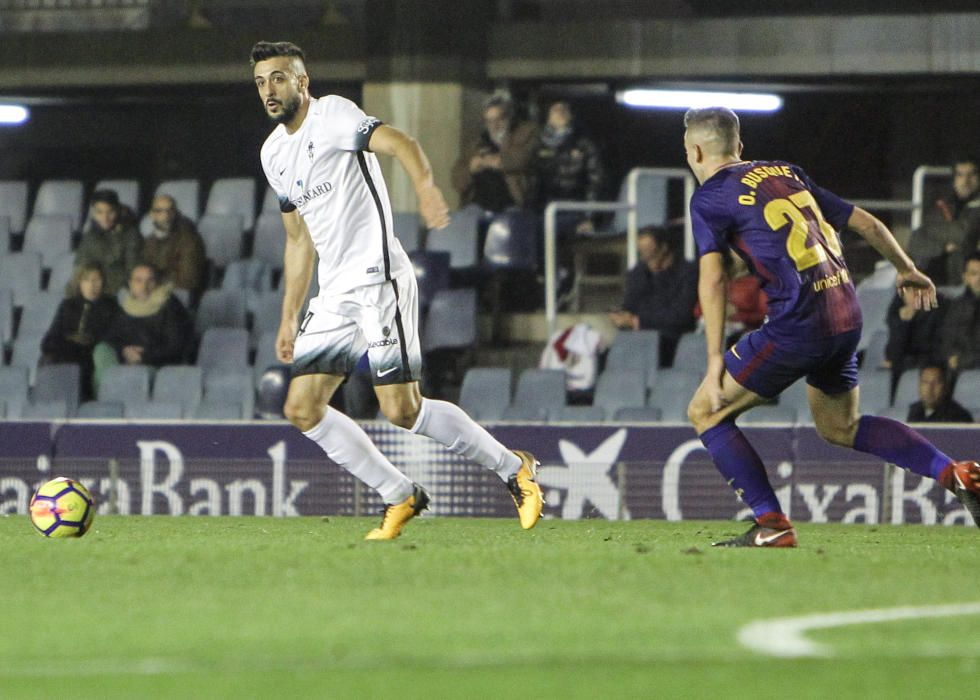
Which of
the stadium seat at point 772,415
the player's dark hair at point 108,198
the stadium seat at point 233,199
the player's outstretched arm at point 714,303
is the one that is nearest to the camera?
the player's outstretched arm at point 714,303

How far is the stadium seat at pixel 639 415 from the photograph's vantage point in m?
14.8

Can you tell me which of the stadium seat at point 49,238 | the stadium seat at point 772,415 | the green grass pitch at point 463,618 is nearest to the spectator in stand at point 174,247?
the stadium seat at point 49,238

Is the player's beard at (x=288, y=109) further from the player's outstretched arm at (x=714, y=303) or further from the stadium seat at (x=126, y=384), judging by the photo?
the stadium seat at (x=126, y=384)

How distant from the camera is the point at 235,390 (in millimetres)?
16125

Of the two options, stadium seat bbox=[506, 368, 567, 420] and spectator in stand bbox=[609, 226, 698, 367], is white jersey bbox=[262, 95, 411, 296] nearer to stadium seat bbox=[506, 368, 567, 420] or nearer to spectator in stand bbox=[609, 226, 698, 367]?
stadium seat bbox=[506, 368, 567, 420]

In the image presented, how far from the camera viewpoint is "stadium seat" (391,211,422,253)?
690 inches

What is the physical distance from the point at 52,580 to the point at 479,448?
257 cm

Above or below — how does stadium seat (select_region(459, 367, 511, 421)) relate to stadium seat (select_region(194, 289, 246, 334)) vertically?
below

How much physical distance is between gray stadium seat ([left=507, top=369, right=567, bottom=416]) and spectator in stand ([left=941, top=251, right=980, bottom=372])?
297 centimetres

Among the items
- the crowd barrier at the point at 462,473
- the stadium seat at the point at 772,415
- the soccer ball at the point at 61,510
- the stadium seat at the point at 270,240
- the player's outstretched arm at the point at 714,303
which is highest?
the stadium seat at the point at 270,240

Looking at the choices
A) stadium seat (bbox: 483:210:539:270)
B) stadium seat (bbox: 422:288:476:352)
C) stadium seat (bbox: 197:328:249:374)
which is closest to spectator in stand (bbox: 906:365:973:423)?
stadium seat (bbox: 422:288:476:352)

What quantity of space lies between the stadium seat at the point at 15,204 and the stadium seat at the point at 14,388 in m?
3.68

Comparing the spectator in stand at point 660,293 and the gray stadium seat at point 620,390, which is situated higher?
the spectator in stand at point 660,293

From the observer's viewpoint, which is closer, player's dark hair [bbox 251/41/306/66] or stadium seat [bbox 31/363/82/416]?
player's dark hair [bbox 251/41/306/66]
